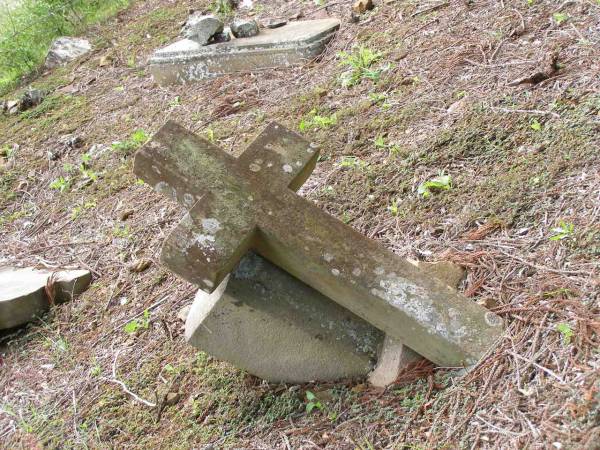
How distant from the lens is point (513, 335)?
2.29m

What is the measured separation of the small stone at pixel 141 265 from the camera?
4.07 meters

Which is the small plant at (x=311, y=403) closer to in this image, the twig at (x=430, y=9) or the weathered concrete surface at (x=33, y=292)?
the weathered concrete surface at (x=33, y=292)

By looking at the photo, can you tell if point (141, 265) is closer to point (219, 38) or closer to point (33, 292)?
point (33, 292)

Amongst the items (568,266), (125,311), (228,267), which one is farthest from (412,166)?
(125,311)

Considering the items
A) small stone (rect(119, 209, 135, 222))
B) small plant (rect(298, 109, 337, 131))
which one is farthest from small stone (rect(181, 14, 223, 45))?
small stone (rect(119, 209, 135, 222))

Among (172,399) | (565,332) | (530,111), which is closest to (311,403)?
(172,399)

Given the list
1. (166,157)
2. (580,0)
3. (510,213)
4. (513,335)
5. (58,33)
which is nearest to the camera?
(513,335)

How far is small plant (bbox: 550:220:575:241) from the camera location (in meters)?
2.56

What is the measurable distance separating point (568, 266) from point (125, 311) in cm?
258

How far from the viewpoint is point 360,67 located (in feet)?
16.6

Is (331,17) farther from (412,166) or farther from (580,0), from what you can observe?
(412,166)

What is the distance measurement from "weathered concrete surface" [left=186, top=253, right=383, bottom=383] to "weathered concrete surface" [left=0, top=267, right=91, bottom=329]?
70.7 inches

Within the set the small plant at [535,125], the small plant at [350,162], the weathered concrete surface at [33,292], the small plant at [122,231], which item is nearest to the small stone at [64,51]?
the small plant at [122,231]

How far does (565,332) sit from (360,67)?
340cm
